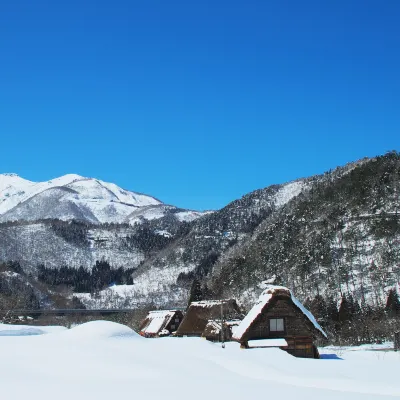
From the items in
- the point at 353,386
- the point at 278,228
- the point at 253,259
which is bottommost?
the point at 353,386

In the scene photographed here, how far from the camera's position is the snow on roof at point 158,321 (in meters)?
50.8

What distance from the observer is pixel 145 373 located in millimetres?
9562

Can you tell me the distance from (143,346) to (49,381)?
4863 mm

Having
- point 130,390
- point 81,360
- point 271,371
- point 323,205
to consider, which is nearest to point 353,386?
point 271,371

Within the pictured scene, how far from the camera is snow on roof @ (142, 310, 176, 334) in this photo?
50.8 metres

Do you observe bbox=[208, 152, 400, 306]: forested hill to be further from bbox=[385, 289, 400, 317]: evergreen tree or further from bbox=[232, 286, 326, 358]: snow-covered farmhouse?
bbox=[232, 286, 326, 358]: snow-covered farmhouse

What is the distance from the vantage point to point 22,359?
412 inches

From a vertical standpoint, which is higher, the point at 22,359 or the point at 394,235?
the point at 394,235

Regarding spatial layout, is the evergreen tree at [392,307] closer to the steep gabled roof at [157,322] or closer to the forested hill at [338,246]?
the forested hill at [338,246]

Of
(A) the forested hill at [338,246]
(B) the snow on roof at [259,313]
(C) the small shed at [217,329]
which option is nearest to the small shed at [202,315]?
(C) the small shed at [217,329]

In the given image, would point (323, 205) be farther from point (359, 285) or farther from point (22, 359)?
point (22, 359)

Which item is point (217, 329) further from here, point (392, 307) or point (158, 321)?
point (392, 307)

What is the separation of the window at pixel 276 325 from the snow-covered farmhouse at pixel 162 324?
28.0 metres

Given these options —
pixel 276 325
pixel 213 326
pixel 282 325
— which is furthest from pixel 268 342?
pixel 213 326
